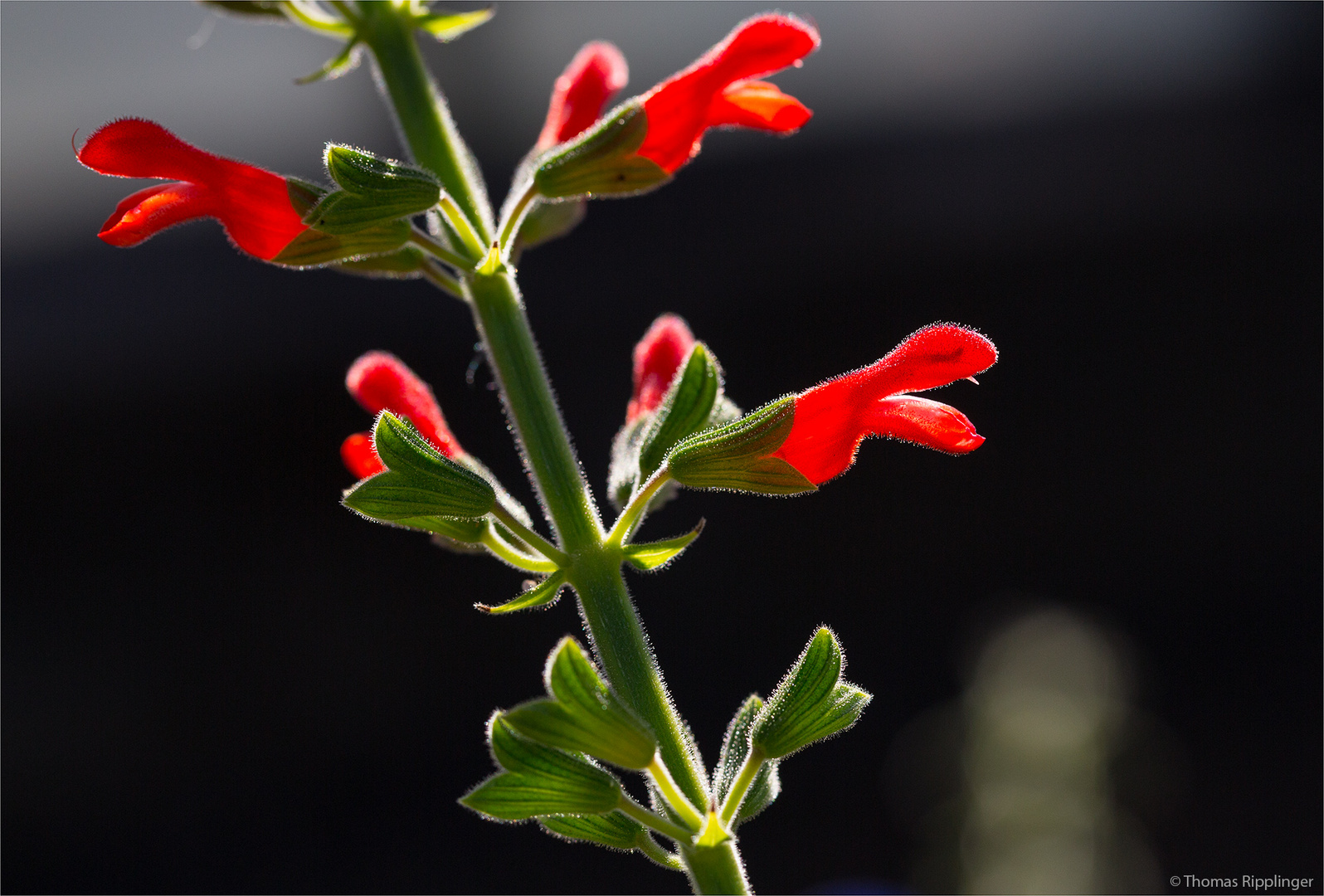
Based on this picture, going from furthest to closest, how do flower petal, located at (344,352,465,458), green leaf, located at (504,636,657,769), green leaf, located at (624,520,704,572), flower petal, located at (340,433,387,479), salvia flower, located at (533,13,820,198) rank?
flower petal, located at (344,352,465,458) → flower petal, located at (340,433,387,479) → salvia flower, located at (533,13,820,198) → green leaf, located at (624,520,704,572) → green leaf, located at (504,636,657,769)

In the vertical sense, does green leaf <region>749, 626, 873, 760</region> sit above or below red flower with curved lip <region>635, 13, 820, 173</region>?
below

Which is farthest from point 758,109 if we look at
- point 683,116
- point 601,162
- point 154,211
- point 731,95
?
point 154,211

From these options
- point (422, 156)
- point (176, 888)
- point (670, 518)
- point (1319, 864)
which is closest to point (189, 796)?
point (176, 888)

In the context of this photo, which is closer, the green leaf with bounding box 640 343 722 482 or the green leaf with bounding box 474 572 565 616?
the green leaf with bounding box 474 572 565 616

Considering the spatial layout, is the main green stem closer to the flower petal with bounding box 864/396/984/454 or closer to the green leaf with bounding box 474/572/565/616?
the green leaf with bounding box 474/572/565/616

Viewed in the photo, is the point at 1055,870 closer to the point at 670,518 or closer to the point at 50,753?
the point at 670,518

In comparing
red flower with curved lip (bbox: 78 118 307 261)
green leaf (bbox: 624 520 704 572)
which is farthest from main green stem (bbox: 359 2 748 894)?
red flower with curved lip (bbox: 78 118 307 261)

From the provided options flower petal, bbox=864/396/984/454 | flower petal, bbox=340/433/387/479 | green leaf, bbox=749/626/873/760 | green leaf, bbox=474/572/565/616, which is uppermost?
flower petal, bbox=340/433/387/479
